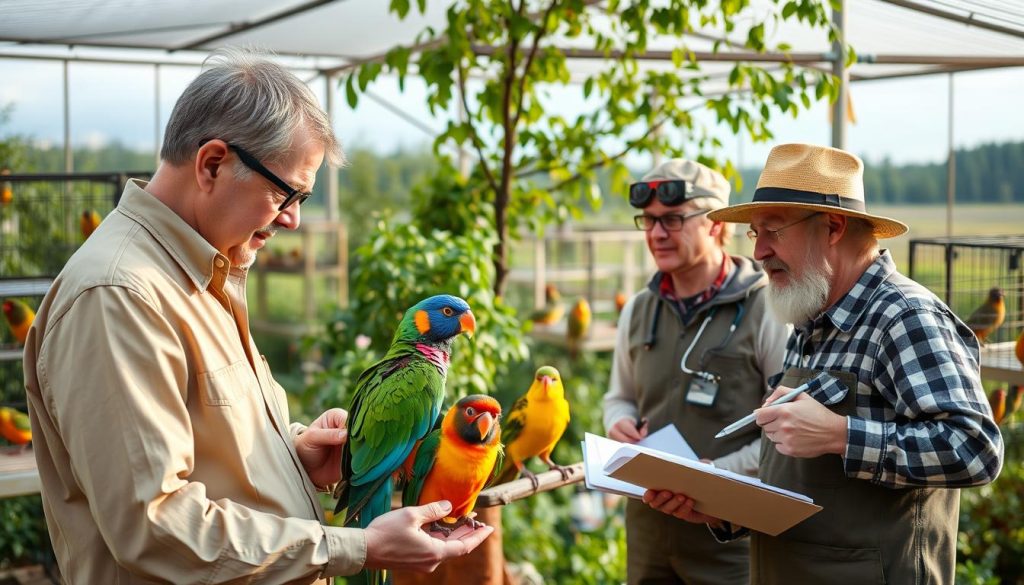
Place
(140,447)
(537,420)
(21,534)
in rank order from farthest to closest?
(21,534) → (537,420) → (140,447)

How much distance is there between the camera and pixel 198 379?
1.50 m

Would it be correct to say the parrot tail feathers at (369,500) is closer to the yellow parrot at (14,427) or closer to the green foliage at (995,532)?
the yellow parrot at (14,427)

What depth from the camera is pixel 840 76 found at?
3.53 metres

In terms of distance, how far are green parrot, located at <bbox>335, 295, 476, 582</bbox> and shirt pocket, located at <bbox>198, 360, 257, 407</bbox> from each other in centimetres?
29

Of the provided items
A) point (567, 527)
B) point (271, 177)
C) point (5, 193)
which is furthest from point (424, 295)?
point (567, 527)

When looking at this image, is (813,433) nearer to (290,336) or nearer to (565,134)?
(565,134)

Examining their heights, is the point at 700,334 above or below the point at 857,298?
below

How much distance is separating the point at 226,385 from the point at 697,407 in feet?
5.52

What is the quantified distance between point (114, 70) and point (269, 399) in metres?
5.96

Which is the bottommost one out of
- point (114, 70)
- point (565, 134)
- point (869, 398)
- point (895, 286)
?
point (869, 398)

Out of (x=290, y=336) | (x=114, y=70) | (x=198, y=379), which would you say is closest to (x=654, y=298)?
(x=198, y=379)

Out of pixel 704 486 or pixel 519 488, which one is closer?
pixel 704 486

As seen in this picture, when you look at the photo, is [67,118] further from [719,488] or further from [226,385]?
[719,488]

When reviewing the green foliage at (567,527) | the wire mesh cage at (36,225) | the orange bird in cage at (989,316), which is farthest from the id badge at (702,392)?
the wire mesh cage at (36,225)
